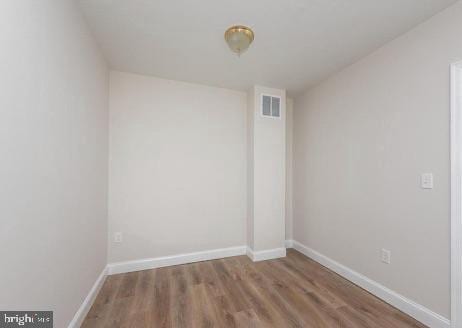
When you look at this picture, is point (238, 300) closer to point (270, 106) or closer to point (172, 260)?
point (172, 260)

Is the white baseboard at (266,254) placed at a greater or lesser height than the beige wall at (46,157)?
lesser

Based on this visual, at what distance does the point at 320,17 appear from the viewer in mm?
1604

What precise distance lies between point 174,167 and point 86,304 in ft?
5.16

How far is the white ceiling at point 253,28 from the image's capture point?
1.50 metres

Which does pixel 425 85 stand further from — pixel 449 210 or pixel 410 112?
pixel 449 210

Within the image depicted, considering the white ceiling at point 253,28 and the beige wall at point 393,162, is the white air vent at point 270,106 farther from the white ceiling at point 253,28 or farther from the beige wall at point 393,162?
the beige wall at point 393,162

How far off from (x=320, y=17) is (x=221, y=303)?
2.60 m

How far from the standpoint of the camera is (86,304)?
1.69 metres

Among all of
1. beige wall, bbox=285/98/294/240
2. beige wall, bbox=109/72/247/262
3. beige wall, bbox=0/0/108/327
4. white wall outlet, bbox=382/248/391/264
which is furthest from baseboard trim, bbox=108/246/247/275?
white wall outlet, bbox=382/248/391/264

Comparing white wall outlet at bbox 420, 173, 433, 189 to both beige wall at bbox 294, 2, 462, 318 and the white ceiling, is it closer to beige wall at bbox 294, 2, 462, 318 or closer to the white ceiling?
beige wall at bbox 294, 2, 462, 318

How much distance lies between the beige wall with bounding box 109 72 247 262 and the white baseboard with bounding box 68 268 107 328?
1.25 feet

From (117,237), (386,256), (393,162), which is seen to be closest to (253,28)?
(393,162)

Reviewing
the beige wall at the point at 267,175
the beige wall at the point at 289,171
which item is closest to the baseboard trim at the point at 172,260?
the beige wall at the point at 267,175

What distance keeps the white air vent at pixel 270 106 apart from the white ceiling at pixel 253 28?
45cm
